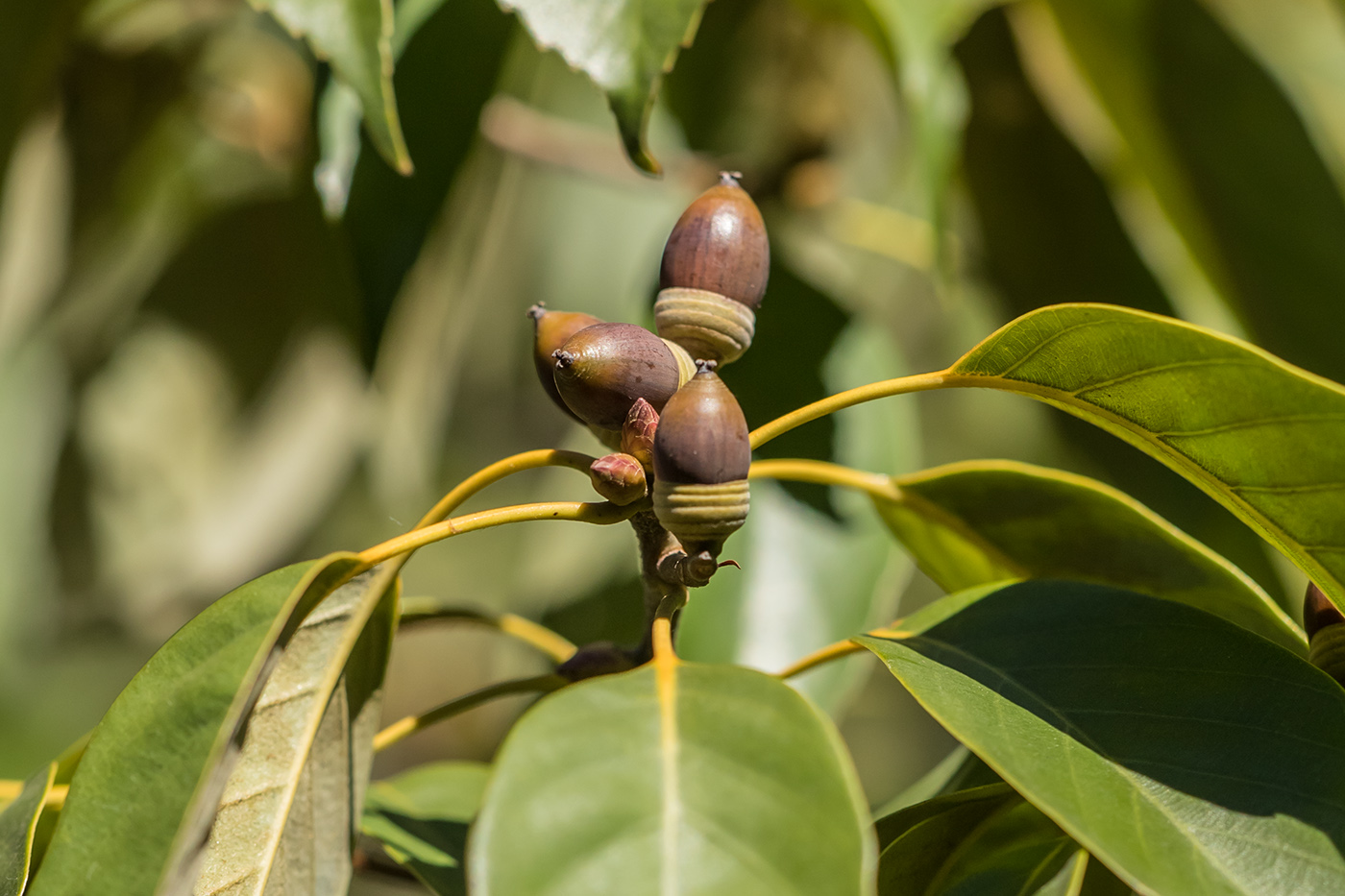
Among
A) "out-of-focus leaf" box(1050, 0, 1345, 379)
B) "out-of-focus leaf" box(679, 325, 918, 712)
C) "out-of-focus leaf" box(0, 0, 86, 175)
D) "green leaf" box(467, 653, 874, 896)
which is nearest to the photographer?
"green leaf" box(467, 653, 874, 896)

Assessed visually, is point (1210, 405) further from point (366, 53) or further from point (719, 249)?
point (366, 53)

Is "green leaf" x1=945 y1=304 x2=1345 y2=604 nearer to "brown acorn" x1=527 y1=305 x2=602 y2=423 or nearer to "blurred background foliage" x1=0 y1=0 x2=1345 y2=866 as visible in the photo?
"brown acorn" x1=527 y1=305 x2=602 y2=423

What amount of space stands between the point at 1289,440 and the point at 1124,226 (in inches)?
40.6

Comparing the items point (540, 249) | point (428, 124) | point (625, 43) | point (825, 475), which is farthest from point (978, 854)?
point (540, 249)

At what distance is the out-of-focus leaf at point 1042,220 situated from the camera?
1425 millimetres

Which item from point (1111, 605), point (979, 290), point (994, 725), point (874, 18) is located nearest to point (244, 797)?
point (994, 725)

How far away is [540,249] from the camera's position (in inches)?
94.3

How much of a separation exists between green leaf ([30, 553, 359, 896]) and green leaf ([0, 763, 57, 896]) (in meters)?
0.05

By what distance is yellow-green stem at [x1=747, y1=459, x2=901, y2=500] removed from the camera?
0.80 metres

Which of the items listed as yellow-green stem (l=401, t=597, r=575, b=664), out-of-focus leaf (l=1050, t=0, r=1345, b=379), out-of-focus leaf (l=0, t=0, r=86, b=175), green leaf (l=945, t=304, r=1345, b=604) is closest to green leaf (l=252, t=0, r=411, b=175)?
yellow-green stem (l=401, t=597, r=575, b=664)

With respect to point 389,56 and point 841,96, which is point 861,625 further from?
point 841,96

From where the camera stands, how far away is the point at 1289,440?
543 millimetres

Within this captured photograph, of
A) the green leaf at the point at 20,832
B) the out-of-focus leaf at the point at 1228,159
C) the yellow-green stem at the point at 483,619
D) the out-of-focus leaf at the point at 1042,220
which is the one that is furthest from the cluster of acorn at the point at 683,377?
the out-of-focus leaf at the point at 1228,159

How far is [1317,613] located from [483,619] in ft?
1.94
